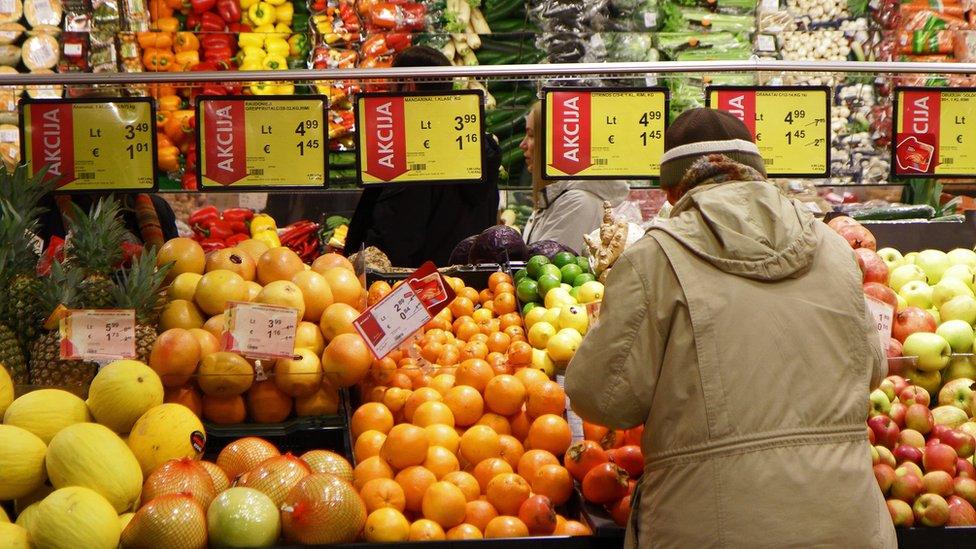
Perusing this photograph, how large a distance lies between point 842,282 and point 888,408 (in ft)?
2.98

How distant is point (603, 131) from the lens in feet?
11.9

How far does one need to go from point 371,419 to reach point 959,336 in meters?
2.01

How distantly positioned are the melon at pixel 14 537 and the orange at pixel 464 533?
101 centimetres

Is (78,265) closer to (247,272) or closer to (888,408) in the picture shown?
(247,272)

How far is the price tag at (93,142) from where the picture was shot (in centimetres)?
367

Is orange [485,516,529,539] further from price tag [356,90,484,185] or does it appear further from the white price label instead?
price tag [356,90,484,185]

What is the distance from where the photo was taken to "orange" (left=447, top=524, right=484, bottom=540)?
246 centimetres

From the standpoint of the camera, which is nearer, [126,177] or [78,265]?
[78,265]

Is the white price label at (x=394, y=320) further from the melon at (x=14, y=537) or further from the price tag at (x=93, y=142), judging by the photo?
the price tag at (x=93, y=142)

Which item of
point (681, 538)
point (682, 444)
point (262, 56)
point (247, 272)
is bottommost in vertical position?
point (681, 538)

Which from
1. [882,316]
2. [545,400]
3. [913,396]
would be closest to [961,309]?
[882,316]

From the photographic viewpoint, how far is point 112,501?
94.6 inches

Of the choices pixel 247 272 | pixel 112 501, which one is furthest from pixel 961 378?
pixel 112 501

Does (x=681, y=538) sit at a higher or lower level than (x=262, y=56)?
lower
